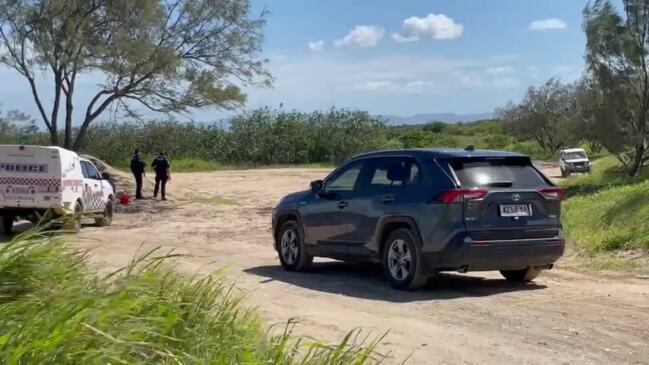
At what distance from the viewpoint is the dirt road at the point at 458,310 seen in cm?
750

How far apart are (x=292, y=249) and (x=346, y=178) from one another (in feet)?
4.87

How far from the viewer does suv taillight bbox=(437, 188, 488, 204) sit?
10.2 m

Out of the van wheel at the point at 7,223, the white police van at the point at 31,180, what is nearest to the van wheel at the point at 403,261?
the white police van at the point at 31,180

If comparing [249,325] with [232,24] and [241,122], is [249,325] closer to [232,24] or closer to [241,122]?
[232,24]

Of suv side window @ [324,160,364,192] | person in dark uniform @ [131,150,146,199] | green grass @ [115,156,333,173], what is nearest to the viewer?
suv side window @ [324,160,364,192]

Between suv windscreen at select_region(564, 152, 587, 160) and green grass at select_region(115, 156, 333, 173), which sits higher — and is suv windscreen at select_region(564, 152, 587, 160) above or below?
above

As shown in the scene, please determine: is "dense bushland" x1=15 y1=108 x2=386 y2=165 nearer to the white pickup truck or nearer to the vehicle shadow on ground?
the white pickup truck

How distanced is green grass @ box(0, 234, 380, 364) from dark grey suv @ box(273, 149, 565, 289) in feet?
12.8

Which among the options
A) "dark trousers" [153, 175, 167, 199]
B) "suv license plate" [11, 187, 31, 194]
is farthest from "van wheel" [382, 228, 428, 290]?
"dark trousers" [153, 175, 167, 199]

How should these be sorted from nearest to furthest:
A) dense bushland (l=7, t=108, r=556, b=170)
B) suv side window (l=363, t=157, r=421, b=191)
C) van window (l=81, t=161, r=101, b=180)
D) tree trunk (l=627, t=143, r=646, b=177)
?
suv side window (l=363, t=157, r=421, b=191) < van window (l=81, t=161, r=101, b=180) < tree trunk (l=627, t=143, r=646, b=177) < dense bushland (l=7, t=108, r=556, b=170)

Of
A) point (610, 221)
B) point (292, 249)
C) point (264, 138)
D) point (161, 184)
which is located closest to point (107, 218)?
point (161, 184)

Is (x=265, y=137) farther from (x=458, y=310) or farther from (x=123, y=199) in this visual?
(x=458, y=310)

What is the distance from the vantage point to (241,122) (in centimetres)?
6475

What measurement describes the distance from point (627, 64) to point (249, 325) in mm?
25614
